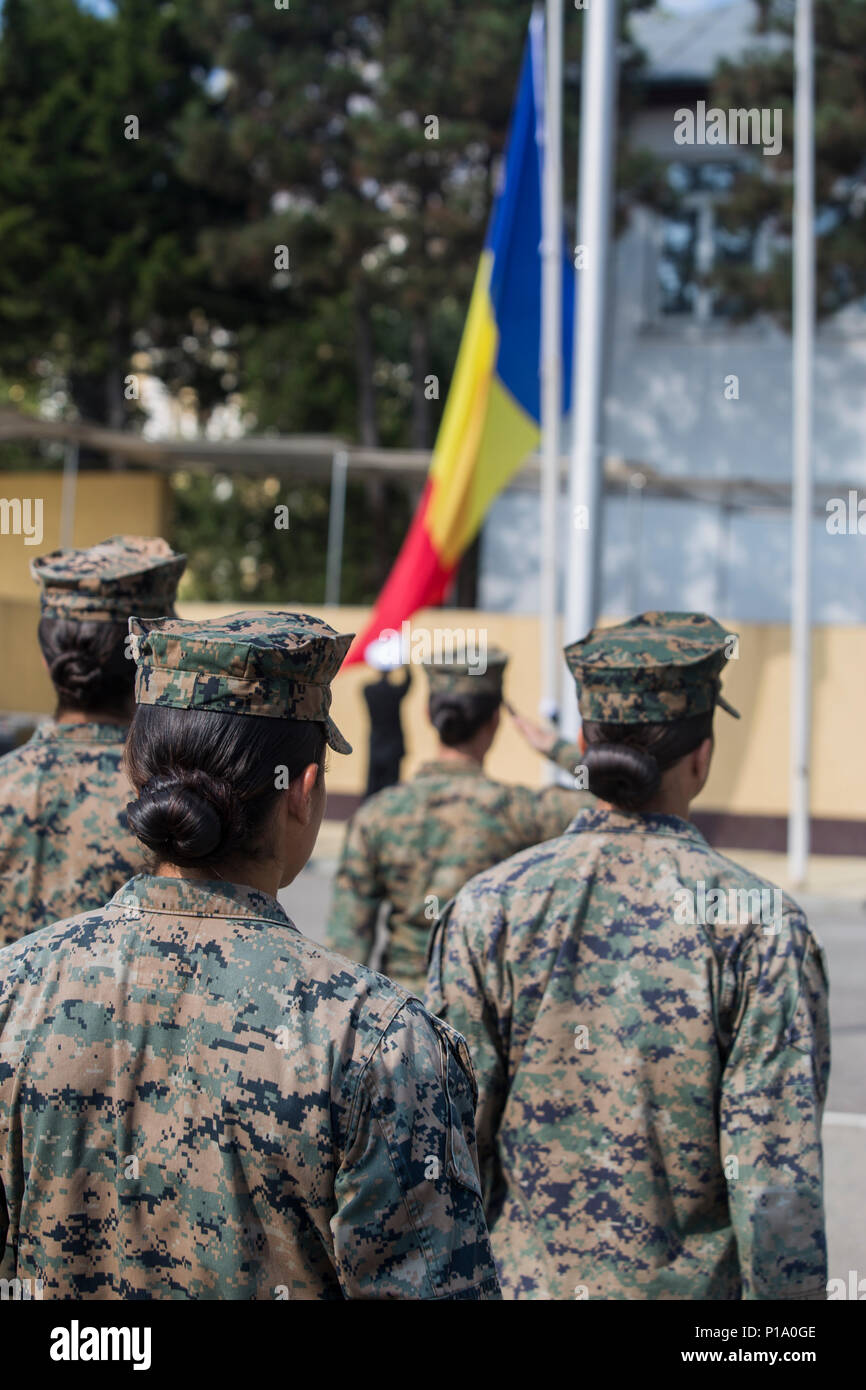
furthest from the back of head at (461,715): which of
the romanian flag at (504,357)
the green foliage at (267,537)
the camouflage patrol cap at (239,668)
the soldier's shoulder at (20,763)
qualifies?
the green foliage at (267,537)

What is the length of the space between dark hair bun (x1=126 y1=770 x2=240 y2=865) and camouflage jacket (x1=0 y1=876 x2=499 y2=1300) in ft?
0.19

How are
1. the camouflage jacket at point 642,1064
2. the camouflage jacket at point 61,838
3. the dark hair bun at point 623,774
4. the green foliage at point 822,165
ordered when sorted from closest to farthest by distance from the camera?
the camouflage jacket at point 642,1064 < the dark hair bun at point 623,774 < the camouflage jacket at point 61,838 < the green foliage at point 822,165

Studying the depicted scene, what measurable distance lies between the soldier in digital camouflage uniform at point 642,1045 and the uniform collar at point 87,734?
87cm

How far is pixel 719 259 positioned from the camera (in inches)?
761

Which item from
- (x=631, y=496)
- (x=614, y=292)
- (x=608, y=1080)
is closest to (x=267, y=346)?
(x=614, y=292)

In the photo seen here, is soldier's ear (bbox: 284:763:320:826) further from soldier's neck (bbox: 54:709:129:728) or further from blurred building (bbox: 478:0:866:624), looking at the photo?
blurred building (bbox: 478:0:866:624)

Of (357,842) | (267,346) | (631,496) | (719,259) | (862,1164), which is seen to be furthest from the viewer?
(267,346)

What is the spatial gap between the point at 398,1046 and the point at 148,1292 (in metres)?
0.41

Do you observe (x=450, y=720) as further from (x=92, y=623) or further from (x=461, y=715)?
(x=92, y=623)

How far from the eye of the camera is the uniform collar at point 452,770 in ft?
13.4

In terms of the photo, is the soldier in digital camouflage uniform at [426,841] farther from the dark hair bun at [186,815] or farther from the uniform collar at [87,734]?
the dark hair bun at [186,815]

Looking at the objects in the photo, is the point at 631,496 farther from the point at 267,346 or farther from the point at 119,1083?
the point at 119,1083

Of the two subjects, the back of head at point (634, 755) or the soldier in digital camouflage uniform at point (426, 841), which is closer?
the back of head at point (634, 755)

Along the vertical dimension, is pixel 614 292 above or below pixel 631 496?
above
